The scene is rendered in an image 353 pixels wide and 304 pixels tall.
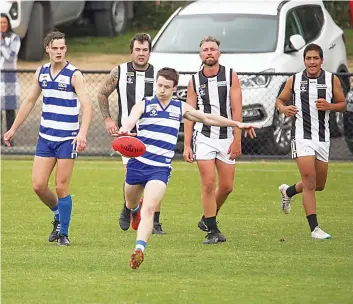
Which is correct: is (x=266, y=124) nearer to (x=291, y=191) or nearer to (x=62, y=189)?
(x=291, y=191)

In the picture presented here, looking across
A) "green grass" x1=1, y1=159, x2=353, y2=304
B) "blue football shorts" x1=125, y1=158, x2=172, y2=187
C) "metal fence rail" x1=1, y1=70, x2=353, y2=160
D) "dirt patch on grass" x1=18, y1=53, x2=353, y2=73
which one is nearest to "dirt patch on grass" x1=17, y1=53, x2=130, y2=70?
"dirt patch on grass" x1=18, y1=53, x2=353, y2=73

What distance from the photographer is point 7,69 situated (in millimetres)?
18922

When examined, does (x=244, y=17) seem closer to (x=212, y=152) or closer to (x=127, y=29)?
(x=212, y=152)

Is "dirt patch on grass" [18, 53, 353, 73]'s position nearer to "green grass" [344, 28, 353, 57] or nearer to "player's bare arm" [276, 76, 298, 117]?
"green grass" [344, 28, 353, 57]

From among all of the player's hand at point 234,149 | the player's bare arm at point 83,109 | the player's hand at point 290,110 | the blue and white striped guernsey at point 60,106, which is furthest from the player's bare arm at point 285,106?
the blue and white striped guernsey at point 60,106

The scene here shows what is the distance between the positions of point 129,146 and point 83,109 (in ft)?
4.28

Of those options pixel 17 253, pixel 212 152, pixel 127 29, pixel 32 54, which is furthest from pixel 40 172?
pixel 127 29

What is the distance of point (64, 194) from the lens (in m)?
11.3

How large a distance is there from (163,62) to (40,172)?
255 inches

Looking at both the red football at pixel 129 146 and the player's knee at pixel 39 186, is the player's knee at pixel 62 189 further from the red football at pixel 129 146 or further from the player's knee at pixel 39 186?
the red football at pixel 129 146

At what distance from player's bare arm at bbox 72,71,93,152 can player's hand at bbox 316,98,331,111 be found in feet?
7.07

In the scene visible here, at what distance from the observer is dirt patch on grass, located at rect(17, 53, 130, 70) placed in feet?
83.6

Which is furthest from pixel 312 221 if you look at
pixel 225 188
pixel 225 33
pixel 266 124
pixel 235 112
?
pixel 225 33

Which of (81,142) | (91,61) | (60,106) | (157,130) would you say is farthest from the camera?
(91,61)
